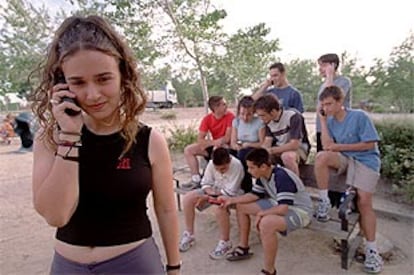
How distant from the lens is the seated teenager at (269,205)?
252 centimetres

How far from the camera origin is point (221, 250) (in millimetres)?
2953

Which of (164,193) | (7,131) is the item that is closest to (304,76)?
(7,131)

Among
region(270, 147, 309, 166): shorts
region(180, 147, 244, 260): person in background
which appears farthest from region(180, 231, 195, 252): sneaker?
region(270, 147, 309, 166): shorts

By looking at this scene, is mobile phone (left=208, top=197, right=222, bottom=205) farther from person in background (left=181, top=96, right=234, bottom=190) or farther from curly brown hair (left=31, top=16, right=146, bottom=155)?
curly brown hair (left=31, top=16, right=146, bottom=155)

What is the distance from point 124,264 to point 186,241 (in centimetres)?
221

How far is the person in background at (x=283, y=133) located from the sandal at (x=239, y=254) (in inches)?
32.7

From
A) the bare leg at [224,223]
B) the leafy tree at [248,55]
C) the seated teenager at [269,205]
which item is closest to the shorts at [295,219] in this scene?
the seated teenager at [269,205]

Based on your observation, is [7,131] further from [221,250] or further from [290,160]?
[290,160]

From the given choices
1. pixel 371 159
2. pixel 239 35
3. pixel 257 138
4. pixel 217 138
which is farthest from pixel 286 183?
pixel 239 35

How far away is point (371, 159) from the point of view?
9.11ft

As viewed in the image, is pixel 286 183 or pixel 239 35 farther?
pixel 239 35

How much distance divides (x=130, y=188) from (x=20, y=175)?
624 centimetres

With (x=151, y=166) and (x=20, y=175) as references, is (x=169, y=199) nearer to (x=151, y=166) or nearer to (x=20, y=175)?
(x=151, y=166)

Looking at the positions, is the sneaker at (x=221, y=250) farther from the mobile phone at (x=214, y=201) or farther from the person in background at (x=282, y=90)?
the person in background at (x=282, y=90)
